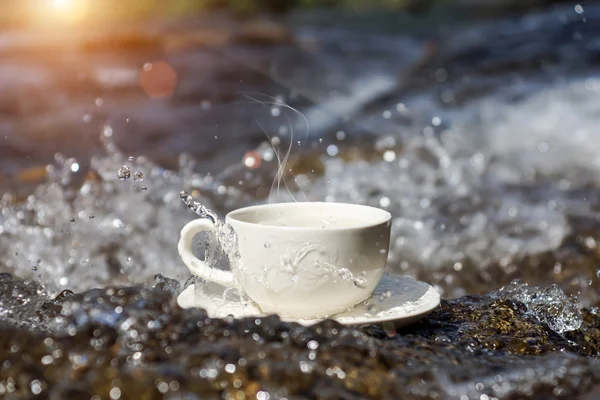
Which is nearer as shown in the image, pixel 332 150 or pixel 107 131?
pixel 332 150

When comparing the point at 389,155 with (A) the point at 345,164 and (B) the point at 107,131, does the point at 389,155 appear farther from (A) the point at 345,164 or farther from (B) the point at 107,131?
(B) the point at 107,131

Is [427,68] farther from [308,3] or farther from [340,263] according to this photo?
[340,263]

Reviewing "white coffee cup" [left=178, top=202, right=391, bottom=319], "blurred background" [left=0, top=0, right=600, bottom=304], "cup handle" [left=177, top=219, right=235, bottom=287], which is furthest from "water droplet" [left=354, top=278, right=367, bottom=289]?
"blurred background" [left=0, top=0, right=600, bottom=304]

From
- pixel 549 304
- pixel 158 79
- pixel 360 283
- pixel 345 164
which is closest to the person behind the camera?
pixel 360 283

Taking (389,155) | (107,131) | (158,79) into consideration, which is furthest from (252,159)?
(158,79)

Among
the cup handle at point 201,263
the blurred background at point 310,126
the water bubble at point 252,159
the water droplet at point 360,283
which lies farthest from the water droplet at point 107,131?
the water droplet at point 360,283

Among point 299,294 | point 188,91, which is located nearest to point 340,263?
point 299,294

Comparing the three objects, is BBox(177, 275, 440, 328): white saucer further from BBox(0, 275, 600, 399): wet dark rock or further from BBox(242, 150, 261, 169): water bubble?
BBox(242, 150, 261, 169): water bubble
